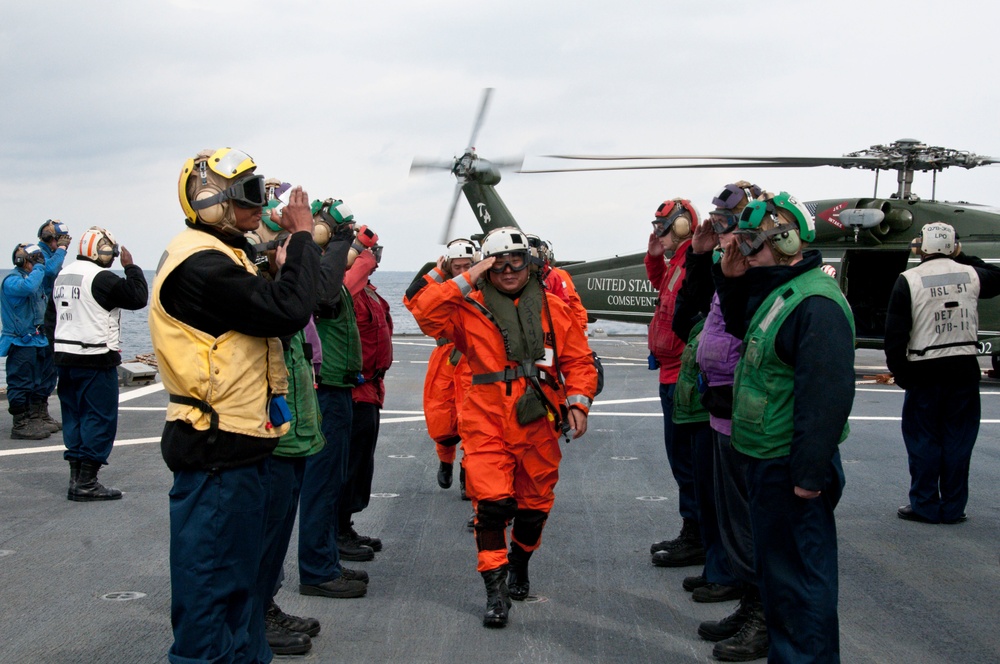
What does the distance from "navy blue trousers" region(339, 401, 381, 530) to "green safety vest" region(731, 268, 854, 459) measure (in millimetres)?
3025

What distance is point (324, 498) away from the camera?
5.66 metres

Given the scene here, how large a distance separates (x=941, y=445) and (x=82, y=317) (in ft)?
22.8

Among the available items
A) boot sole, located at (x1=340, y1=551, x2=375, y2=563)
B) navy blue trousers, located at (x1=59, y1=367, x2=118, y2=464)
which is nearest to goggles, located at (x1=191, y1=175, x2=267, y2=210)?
boot sole, located at (x1=340, y1=551, x2=375, y2=563)

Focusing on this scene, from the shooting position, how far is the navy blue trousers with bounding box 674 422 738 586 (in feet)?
18.5

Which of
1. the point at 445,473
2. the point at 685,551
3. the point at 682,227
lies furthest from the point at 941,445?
the point at 445,473

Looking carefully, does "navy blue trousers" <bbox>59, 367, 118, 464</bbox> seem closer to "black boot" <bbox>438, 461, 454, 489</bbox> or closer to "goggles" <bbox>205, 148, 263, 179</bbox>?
"black boot" <bbox>438, 461, 454, 489</bbox>

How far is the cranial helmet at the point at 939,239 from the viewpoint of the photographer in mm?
7434

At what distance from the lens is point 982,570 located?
6.05 meters

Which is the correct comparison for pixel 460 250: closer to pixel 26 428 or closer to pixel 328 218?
pixel 328 218

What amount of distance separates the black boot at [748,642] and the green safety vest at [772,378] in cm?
111

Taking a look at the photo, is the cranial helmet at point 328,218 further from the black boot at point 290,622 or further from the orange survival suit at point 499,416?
the black boot at point 290,622

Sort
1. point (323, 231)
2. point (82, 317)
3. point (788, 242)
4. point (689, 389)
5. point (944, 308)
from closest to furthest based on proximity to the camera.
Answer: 1. point (788, 242)
2. point (323, 231)
3. point (689, 389)
4. point (944, 308)
5. point (82, 317)

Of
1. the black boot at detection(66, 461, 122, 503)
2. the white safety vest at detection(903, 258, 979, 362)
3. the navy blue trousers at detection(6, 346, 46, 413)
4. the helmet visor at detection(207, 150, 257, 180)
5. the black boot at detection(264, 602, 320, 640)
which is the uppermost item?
the helmet visor at detection(207, 150, 257, 180)

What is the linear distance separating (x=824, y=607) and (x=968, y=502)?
4703mm
